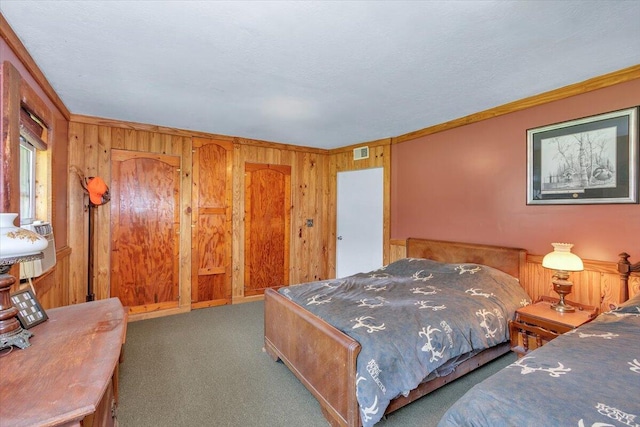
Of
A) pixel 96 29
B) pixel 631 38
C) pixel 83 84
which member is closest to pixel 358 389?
pixel 96 29

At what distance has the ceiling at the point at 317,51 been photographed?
60.3 inches

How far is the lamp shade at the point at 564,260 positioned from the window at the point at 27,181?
4.00m

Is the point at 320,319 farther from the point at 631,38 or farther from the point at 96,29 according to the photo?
the point at 631,38

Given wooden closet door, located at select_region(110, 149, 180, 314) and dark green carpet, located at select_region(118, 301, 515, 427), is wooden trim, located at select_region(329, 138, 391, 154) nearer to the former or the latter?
wooden closet door, located at select_region(110, 149, 180, 314)

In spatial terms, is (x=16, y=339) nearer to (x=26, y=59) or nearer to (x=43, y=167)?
(x=26, y=59)

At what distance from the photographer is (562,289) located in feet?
7.55

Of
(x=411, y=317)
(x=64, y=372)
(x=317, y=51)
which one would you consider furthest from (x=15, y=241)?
(x=411, y=317)

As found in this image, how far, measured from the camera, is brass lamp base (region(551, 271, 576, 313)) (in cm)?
228

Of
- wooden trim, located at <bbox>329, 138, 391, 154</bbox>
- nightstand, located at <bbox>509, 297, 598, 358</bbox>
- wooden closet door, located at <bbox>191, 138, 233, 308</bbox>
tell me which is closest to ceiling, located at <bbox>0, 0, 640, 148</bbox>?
wooden closet door, located at <bbox>191, 138, 233, 308</bbox>

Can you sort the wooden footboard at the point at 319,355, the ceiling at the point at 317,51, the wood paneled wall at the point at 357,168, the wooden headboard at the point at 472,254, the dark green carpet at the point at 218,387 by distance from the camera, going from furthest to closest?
the wood paneled wall at the point at 357,168 < the wooden headboard at the point at 472,254 < the dark green carpet at the point at 218,387 < the wooden footboard at the point at 319,355 < the ceiling at the point at 317,51

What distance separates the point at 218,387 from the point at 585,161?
344cm

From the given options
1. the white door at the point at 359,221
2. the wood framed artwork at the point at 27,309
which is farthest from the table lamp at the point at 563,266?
the wood framed artwork at the point at 27,309

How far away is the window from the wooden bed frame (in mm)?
1949

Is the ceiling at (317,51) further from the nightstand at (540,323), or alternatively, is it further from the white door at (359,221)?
the nightstand at (540,323)
